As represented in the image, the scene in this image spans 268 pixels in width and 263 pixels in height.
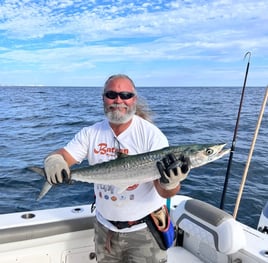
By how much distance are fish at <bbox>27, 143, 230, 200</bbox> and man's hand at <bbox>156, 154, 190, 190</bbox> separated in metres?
0.02

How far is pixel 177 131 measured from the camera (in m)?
16.0

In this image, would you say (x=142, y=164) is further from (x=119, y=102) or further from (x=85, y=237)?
(x=85, y=237)

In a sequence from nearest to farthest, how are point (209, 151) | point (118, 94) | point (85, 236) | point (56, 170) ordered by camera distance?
point (209, 151) < point (56, 170) < point (118, 94) < point (85, 236)

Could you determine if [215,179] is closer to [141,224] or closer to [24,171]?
[24,171]

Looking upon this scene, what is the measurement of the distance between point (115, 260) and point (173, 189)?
0.93 m

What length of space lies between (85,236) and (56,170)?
4.64 feet

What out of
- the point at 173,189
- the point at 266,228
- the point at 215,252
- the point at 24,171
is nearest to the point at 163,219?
the point at 173,189

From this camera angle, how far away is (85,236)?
13.3 ft

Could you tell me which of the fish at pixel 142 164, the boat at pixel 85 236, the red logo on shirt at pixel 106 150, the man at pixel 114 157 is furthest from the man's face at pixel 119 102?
the boat at pixel 85 236

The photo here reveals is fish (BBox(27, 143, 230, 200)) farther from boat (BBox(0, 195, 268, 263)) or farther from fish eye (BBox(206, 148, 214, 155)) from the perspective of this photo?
boat (BBox(0, 195, 268, 263))

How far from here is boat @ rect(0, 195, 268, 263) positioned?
11.8ft

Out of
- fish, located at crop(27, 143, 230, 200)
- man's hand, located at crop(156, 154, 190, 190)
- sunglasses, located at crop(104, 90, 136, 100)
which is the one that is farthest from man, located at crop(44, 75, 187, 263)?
man's hand, located at crop(156, 154, 190, 190)

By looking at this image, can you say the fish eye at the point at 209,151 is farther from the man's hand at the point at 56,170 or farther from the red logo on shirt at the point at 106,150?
the man's hand at the point at 56,170

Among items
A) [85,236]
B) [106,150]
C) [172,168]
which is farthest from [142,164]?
[85,236]
